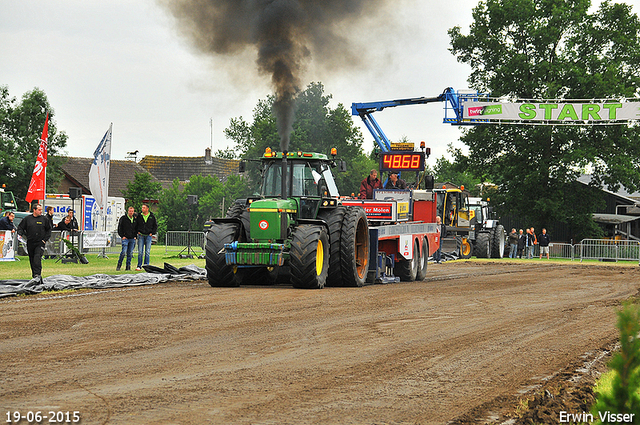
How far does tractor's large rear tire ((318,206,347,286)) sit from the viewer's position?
15.3 m

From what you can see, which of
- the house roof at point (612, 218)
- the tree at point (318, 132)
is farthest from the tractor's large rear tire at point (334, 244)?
the tree at point (318, 132)

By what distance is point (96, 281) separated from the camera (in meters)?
15.4

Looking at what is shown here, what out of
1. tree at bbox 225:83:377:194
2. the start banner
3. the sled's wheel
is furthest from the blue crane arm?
tree at bbox 225:83:377:194

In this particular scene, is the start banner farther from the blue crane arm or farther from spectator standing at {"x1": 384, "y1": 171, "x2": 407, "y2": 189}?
spectator standing at {"x1": 384, "y1": 171, "x2": 407, "y2": 189}

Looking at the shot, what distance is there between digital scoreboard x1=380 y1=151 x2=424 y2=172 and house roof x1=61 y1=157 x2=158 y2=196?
40997 millimetres

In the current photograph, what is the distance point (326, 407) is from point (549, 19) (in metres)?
42.7

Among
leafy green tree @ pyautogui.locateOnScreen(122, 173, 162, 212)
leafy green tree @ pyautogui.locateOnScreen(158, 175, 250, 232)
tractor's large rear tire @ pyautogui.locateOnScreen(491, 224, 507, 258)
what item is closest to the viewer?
tractor's large rear tire @ pyautogui.locateOnScreen(491, 224, 507, 258)

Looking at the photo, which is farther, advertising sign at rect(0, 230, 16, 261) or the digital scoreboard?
the digital scoreboard

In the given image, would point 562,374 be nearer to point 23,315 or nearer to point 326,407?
point 326,407

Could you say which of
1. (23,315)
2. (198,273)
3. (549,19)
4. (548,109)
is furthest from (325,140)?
(23,315)

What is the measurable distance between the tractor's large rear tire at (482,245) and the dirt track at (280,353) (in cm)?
2295

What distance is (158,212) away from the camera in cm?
5050

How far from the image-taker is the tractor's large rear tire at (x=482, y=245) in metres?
36.5

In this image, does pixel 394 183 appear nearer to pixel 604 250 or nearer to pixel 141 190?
pixel 604 250
